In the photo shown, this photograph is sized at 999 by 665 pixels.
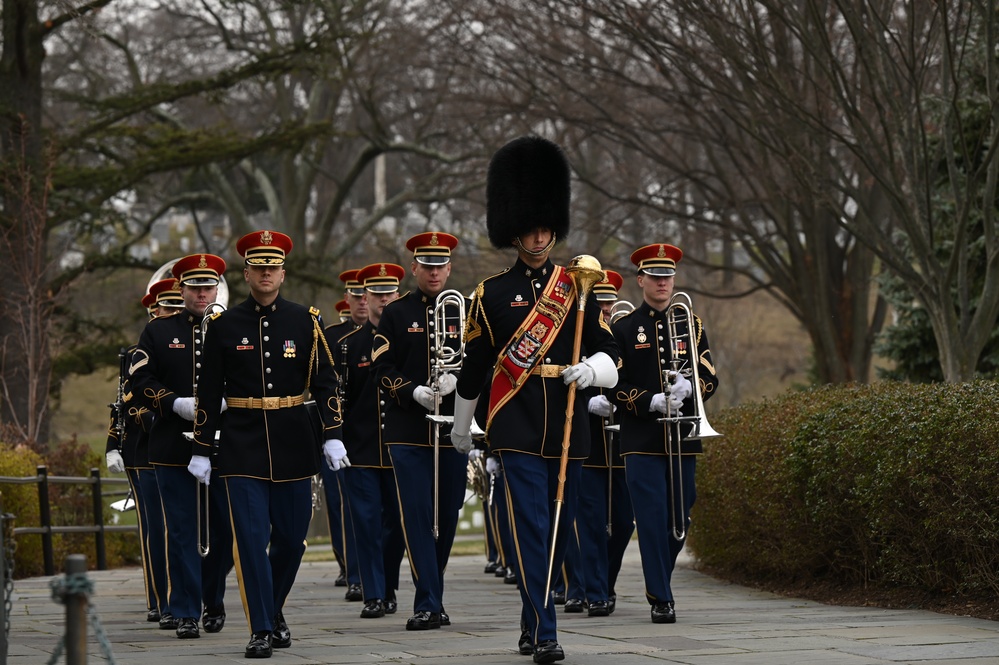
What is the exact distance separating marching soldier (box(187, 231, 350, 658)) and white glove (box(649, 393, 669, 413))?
2.06 m

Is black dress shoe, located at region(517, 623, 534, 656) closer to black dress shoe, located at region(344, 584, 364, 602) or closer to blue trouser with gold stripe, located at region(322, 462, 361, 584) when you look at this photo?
blue trouser with gold stripe, located at region(322, 462, 361, 584)

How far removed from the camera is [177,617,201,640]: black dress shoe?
967cm

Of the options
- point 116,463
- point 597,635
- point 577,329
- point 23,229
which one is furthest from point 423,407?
point 23,229

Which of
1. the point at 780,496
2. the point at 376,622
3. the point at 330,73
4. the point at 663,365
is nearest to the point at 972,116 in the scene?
the point at 780,496

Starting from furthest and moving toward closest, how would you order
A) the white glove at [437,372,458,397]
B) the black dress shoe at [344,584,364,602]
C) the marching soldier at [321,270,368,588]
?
1. the marching soldier at [321,270,368,588]
2. the black dress shoe at [344,584,364,602]
3. the white glove at [437,372,458,397]

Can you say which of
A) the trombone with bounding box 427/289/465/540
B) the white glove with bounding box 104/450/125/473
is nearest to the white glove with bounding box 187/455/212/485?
the trombone with bounding box 427/289/465/540

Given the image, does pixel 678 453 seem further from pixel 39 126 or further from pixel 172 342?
pixel 39 126

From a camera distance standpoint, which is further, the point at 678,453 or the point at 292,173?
the point at 292,173

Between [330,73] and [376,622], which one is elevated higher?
[330,73]

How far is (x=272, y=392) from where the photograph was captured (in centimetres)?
902

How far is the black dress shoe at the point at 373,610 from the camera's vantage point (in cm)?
1065

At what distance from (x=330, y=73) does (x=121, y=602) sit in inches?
645

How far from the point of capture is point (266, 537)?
882cm

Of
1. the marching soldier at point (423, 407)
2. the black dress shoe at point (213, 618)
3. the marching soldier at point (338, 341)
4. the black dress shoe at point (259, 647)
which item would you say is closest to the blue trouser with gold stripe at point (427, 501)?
the marching soldier at point (423, 407)
